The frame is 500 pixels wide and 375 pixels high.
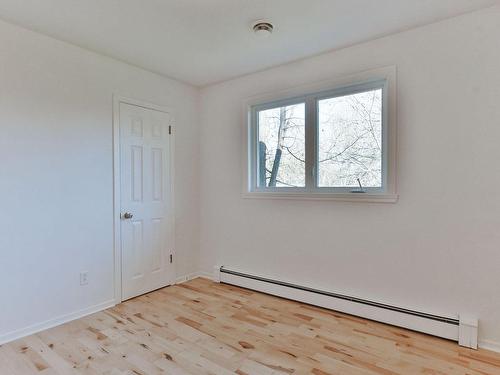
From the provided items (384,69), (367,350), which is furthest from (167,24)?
(367,350)

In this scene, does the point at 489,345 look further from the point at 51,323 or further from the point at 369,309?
the point at 51,323

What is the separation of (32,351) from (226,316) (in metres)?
1.48

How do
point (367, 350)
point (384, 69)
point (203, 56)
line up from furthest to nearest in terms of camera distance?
point (203, 56) → point (384, 69) → point (367, 350)

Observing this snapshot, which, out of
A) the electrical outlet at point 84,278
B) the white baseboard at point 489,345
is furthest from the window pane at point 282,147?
the electrical outlet at point 84,278

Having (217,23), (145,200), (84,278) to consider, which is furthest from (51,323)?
(217,23)

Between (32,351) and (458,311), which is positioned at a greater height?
(458,311)

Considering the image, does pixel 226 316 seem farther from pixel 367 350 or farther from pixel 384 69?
pixel 384 69

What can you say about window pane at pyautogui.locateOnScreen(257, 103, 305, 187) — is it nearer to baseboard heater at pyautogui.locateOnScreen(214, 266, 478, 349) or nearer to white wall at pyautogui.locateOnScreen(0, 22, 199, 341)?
baseboard heater at pyautogui.locateOnScreen(214, 266, 478, 349)

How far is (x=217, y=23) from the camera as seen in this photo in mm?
2365

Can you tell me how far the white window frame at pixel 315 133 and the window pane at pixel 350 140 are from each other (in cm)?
5

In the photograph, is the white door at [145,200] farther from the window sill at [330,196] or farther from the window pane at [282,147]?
the window pane at [282,147]

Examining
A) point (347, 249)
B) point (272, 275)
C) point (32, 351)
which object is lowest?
point (32, 351)

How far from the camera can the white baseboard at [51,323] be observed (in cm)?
231

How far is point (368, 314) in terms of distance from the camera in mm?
2623
